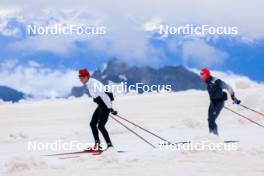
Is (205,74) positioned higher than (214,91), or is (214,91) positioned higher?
(205,74)

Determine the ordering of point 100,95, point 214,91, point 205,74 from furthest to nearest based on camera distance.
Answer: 1. point 214,91
2. point 205,74
3. point 100,95

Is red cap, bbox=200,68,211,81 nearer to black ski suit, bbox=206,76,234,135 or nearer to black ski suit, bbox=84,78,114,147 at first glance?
black ski suit, bbox=206,76,234,135

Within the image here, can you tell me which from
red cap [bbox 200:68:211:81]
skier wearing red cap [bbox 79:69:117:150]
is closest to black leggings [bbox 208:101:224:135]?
red cap [bbox 200:68:211:81]

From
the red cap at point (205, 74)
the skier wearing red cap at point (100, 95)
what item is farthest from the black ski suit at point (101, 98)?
the red cap at point (205, 74)

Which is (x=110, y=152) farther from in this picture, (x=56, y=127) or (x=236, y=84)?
(x=236, y=84)

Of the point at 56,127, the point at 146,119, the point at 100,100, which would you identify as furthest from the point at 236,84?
the point at 100,100

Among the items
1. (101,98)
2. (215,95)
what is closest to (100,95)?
A: (101,98)

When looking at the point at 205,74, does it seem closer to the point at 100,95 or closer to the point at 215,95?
the point at 215,95

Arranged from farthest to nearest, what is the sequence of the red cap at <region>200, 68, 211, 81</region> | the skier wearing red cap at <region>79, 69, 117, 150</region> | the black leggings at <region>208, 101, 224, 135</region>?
the black leggings at <region>208, 101, 224, 135</region> → the red cap at <region>200, 68, 211, 81</region> → the skier wearing red cap at <region>79, 69, 117, 150</region>

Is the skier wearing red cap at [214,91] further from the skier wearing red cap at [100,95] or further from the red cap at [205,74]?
the skier wearing red cap at [100,95]

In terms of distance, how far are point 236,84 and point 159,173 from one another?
40.9 meters

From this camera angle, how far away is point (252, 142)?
1385cm

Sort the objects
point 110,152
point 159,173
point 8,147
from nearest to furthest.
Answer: point 159,173 < point 110,152 < point 8,147

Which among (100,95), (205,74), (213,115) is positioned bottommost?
(213,115)
